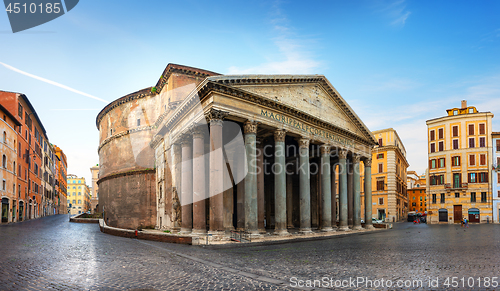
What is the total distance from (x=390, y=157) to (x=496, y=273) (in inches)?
1658

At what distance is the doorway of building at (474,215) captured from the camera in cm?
4244

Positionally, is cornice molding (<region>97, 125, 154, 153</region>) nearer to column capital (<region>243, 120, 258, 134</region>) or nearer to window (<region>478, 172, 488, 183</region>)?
column capital (<region>243, 120, 258, 134</region>)

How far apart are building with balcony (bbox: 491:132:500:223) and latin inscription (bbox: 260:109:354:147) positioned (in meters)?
25.8

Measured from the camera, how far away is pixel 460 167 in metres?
43.9

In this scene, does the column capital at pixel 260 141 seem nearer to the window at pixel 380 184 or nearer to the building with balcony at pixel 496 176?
the window at pixel 380 184

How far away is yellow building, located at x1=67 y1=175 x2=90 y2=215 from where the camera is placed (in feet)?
385

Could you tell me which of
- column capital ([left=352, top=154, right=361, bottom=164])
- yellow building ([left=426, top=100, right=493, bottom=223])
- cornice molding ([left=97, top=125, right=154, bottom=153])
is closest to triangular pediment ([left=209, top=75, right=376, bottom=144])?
column capital ([left=352, top=154, right=361, bottom=164])

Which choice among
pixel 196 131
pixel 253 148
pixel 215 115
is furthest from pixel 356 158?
pixel 215 115

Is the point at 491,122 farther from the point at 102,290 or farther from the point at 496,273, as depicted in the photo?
the point at 102,290

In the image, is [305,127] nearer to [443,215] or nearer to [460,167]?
[460,167]

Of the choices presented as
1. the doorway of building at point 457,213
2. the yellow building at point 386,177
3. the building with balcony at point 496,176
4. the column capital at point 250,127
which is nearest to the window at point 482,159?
the building with balcony at point 496,176

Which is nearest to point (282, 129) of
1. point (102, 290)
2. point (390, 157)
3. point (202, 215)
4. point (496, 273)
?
point (202, 215)

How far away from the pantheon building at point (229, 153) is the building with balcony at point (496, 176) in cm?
2234

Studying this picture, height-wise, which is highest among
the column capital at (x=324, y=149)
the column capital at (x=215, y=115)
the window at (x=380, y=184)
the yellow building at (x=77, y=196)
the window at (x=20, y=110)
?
the window at (x=20, y=110)
